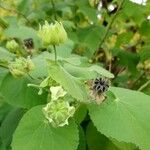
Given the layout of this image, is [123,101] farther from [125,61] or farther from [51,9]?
[51,9]

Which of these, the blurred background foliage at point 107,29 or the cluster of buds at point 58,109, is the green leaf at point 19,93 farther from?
the blurred background foliage at point 107,29

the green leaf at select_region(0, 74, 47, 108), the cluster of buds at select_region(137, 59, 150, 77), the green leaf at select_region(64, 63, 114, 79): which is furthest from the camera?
the cluster of buds at select_region(137, 59, 150, 77)

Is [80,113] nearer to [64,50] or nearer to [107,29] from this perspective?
[64,50]

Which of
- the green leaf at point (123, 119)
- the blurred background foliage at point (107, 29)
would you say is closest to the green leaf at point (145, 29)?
the blurred background foliage at point (107, 29)

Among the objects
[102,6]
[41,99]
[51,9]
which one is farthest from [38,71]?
[102,6]

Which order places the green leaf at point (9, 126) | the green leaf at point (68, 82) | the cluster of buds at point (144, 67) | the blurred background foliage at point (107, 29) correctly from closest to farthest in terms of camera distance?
the green leaf at point (68, 82) < the green leaf at point (9, 126) < the blurred background foliage at point (107, 29) < the cluster of buds at point (144, 67)

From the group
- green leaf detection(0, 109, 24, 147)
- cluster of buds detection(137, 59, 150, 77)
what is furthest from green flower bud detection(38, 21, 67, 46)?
cluster of buds detection(137, 59, 150, 77)

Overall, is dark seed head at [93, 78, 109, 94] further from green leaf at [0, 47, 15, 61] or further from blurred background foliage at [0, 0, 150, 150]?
blurred background foliage at [0, 0, 150, 150]
